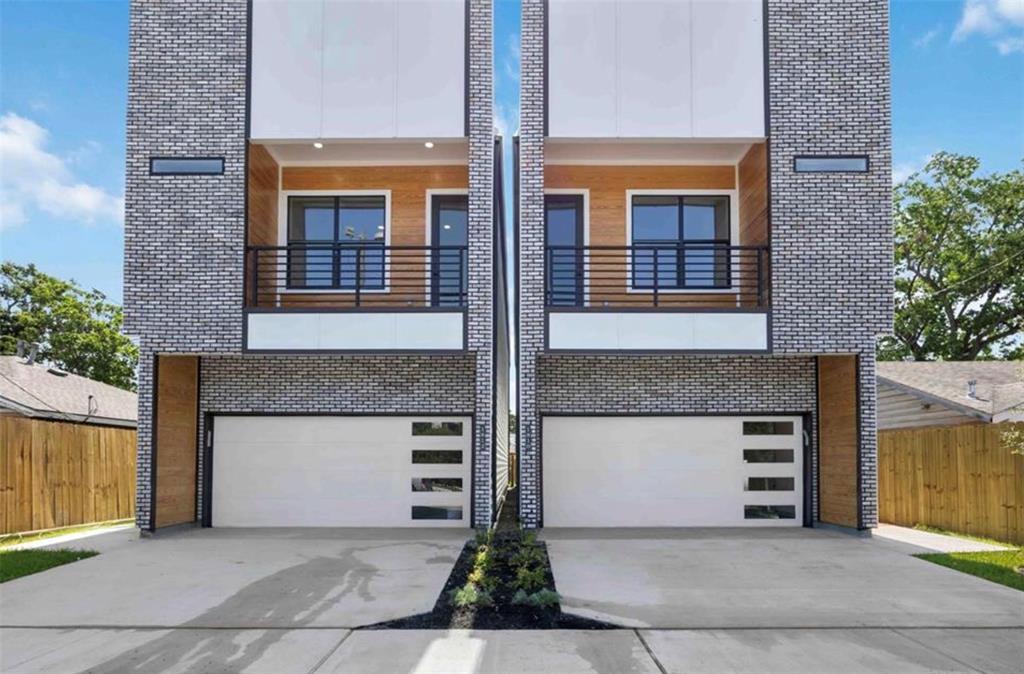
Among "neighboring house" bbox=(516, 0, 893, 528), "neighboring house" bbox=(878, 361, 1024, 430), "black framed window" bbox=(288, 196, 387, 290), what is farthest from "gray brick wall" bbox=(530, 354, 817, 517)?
"black framed window" bbox=(288, 196, 387, 290)

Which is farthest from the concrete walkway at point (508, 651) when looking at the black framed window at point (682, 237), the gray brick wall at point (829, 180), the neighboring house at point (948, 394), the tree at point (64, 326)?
the tree at point (64, 326)

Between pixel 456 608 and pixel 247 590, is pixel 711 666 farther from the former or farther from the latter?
pixel 247 590

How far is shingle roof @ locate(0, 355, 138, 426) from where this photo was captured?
43.5 ft

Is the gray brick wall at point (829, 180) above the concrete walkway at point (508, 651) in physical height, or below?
above

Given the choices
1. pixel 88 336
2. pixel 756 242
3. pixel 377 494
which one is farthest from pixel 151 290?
pixel 88 336

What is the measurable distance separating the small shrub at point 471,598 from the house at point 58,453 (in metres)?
8.22

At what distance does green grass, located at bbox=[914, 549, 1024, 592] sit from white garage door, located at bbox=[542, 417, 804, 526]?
300 cm

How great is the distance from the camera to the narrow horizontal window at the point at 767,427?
12383mm

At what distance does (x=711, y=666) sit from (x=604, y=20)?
954cm

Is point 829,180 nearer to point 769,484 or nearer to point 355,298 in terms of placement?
point 769,484

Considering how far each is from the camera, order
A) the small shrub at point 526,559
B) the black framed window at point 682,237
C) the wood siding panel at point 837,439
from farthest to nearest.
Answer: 1. the black framed window at point 682,237
2. the wood siding panel at point 837,439
3. the small shrub at point 526,559

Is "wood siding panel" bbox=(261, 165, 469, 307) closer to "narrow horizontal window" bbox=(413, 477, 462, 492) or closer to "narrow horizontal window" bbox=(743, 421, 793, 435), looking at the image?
"narrow horizontal window" bbox=(413, 477, 462, 492)

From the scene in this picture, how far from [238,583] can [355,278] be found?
19.1 ft

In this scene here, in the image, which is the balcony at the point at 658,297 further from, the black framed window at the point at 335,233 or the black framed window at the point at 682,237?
the black framed window at the point at 335,233
